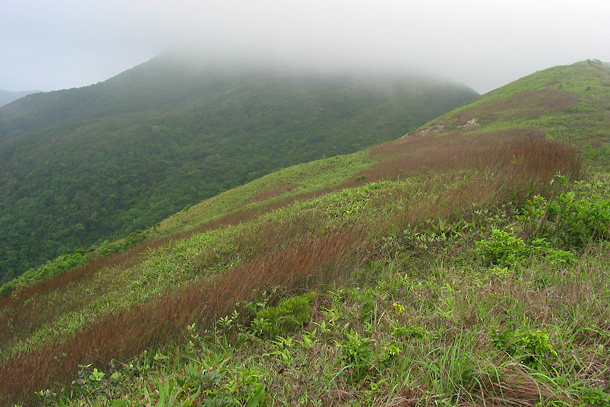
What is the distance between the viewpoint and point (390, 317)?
2.10m

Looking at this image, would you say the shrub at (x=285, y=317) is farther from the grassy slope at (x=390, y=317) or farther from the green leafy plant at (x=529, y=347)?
the green leafy plant at (x=529, y=347)

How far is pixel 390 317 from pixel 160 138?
76772 mm

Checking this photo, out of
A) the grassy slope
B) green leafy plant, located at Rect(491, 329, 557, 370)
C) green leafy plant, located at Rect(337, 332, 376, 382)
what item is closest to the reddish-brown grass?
the grassy slope

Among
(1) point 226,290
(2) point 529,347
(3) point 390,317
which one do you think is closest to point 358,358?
(3) point 390,317

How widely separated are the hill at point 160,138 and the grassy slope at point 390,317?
39700 mm

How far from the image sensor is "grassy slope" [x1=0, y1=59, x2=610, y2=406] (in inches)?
57.9

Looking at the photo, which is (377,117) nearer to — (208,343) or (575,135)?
(575,135)

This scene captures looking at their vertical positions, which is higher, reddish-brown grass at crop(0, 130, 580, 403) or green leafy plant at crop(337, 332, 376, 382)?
green leafy plant at crop(337, 332, 376, 382)

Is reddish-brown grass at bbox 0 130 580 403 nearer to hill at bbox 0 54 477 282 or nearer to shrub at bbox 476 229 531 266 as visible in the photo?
shrub at bbox 476 229 531 266

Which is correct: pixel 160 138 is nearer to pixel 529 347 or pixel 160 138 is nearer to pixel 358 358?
pixel 358 358

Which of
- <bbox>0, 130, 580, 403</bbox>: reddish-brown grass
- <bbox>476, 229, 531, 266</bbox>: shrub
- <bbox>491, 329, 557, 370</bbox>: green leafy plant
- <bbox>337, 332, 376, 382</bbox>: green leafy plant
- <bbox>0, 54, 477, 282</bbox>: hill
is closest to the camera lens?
<bbox>491, 329, 557, 370</bbox>: green leafy plant

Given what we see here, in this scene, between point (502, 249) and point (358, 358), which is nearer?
point (358, 358)

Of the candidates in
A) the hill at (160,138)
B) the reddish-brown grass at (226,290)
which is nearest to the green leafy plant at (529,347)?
the reddish-brown grass at (226,290)

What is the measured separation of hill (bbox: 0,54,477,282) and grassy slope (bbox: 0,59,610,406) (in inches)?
1563
